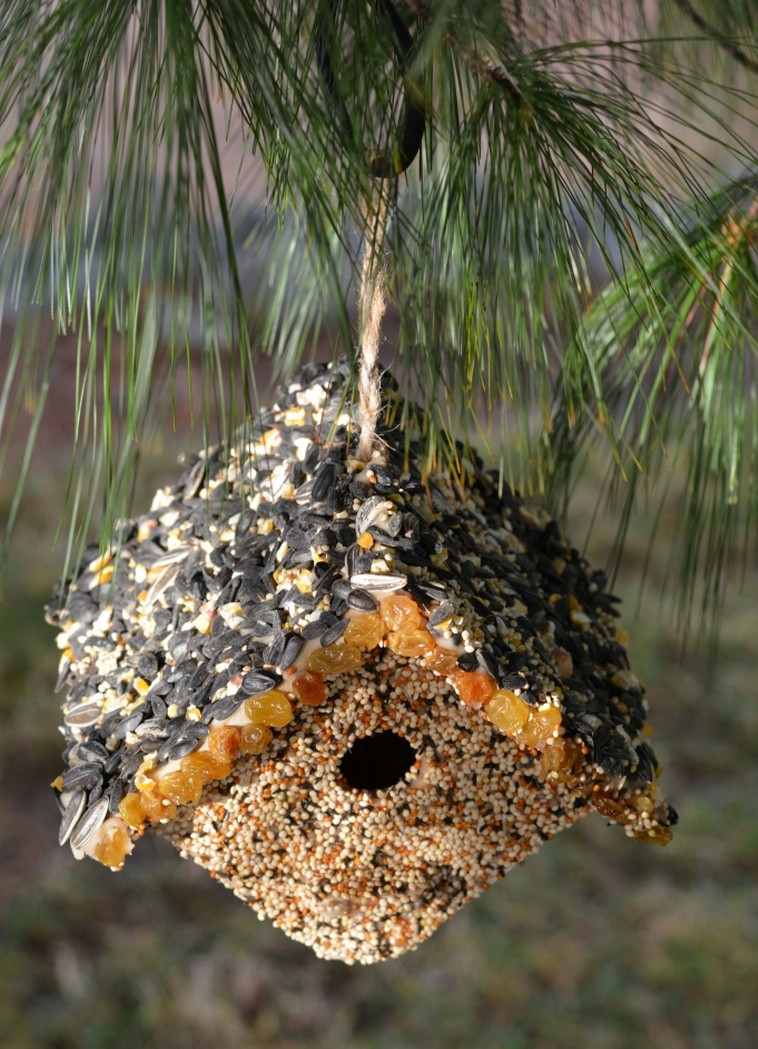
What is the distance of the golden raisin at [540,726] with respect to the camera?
1.80 ft

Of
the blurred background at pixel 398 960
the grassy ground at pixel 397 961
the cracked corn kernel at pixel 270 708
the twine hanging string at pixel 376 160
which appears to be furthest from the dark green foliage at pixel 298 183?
the grassy ground at pixel 397 961

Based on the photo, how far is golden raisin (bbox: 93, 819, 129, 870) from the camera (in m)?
0.56

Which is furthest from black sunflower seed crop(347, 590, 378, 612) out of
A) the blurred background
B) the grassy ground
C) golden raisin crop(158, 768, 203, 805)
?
the grassy ground

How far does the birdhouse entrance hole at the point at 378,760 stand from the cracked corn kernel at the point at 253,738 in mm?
129

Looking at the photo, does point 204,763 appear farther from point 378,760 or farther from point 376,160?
point 376,160

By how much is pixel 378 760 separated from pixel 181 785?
0.52ft

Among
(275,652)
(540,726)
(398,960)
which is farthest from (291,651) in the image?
(398,960)

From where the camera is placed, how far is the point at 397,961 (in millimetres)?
1843

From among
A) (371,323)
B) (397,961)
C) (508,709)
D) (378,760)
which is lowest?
(397,961)

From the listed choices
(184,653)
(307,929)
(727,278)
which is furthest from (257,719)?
(727,278)

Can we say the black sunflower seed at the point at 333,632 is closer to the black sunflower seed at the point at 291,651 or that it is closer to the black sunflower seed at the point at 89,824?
the black sunflower seed at the point at 291,651

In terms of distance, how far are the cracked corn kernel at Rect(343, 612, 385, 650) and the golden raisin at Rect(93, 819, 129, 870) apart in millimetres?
136

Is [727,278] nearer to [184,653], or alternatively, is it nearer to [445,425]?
[445,425]

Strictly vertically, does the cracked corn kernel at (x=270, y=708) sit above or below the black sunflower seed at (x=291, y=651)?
below
